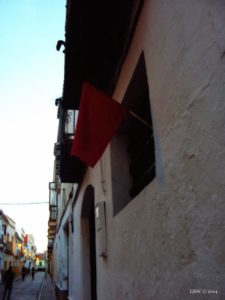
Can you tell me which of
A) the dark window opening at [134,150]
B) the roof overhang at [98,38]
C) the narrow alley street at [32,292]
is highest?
the roof overhang at [98,38]

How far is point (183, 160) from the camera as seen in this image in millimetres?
2061

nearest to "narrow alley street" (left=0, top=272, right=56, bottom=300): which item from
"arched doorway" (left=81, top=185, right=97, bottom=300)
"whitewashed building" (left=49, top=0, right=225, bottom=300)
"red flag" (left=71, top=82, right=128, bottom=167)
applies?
"arched doorway" (left=81, top=185, right=97, bottom=300)

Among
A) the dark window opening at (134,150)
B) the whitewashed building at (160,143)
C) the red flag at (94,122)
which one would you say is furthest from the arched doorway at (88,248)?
the red flag at (94,122)

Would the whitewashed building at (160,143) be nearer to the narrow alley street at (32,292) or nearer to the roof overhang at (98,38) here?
the roof overhang at (98,38)

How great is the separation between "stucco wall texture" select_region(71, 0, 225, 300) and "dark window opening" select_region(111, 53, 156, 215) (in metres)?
0.62

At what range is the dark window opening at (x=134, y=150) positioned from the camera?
362cm

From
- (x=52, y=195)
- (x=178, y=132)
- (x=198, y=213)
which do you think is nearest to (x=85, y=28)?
(x=178, y=132)

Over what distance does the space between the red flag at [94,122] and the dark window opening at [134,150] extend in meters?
0.46

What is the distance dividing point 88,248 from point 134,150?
385 cm

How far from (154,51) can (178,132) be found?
901 mm

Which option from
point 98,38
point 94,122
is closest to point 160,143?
point 94,122

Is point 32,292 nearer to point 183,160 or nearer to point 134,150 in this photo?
point 134,150

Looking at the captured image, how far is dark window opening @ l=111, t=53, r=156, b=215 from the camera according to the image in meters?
3.62

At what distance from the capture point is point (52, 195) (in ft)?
81.0
